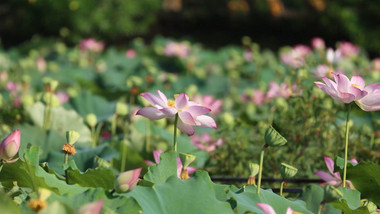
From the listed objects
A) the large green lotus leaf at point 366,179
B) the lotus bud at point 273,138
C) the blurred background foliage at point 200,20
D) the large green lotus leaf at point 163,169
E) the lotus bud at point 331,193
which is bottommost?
the blurred background foliage at point 200,20

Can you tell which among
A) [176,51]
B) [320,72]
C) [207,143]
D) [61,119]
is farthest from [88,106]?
[176,51]

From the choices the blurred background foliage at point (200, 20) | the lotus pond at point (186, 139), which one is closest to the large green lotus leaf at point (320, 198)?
the lotus pond at point (186, 139)

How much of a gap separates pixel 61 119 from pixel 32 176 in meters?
0.98

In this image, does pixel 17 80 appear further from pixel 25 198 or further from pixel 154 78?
pixel 25 198

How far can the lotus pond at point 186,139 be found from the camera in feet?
4.08

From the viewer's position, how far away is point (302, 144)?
2242 millimetres

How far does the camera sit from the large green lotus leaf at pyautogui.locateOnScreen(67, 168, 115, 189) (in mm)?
1332

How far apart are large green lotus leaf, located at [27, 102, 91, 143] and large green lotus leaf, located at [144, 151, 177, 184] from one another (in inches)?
33.5

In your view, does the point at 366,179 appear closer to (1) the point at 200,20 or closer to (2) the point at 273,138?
(2) the point at 273,138

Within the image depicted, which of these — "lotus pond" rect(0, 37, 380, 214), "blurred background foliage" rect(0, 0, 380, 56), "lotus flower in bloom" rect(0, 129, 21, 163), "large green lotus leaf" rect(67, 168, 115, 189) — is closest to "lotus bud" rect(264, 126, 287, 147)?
"lotus pond" rect(0, 37, 380, 214)

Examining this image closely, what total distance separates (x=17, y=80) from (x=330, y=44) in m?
5.30

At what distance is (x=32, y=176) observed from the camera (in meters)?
1.30

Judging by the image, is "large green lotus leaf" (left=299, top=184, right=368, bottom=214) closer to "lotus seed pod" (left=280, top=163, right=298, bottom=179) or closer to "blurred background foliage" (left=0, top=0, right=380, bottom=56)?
"lotus seed pod" (left=280, top=163, right=298, bottom=179)

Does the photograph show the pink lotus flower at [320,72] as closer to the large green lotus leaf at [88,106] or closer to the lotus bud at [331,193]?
the large green lotus leaf at [88,106]
